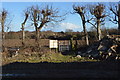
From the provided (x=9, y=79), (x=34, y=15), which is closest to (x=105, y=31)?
(x=34, y=15)

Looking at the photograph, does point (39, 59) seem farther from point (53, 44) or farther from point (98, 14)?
point (98, 14)

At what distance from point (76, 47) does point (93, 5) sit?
6494 mm

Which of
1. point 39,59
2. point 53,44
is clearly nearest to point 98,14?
point 53,44

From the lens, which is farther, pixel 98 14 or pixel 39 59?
pixel 98 14

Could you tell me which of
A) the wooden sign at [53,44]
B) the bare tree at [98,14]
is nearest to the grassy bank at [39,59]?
the wooden sign at [53,44]

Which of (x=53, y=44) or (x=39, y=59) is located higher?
(x=53, y=44)

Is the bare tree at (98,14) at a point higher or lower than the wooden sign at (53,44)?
higher

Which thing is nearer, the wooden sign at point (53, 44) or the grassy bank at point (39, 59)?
the grassy bank at point (39, 59)

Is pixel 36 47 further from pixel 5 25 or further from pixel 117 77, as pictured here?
pixel 117 77

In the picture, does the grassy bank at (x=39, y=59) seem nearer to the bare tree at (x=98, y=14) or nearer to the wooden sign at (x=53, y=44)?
the wooden sign at (x=53, y=44)

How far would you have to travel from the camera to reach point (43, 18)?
2095 centimetres

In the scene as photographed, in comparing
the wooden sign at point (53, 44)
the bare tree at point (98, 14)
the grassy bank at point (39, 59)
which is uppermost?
the bare tree at point (98, 14)

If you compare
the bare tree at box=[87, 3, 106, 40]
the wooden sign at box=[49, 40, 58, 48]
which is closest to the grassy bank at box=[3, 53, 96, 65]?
the wooden sign at box=[49, 40, 58, 48]

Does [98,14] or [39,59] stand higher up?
[98,14]
